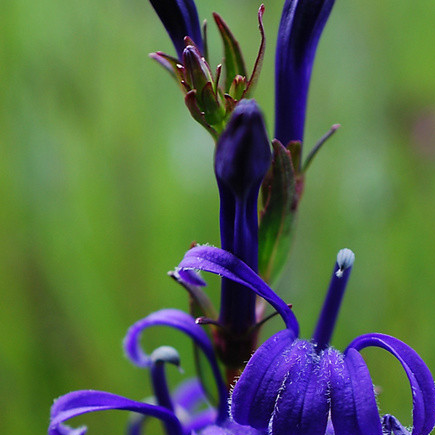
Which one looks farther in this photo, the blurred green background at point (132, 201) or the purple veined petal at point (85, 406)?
the blurred green background at point (132, 201)

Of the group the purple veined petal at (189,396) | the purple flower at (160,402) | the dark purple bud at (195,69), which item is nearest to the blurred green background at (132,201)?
the purple veined petal at (189,396)

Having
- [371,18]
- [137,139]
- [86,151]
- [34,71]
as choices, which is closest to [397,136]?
[371,18]

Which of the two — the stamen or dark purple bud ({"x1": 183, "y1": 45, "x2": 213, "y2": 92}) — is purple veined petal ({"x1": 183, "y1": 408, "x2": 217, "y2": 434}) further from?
dark purple bud ({"x1": 183, "y1": 45, "x2": 213, "y2": 92})

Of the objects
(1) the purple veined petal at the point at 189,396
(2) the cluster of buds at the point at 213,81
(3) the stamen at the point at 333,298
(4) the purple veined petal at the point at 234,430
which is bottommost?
(1) the purple veined petal at the point at 189,396

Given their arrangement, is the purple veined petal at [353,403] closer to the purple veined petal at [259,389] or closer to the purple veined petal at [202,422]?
the purple veined petal at [259,389]

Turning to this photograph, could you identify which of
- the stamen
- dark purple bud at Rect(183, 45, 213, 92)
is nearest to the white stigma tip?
the stamen
